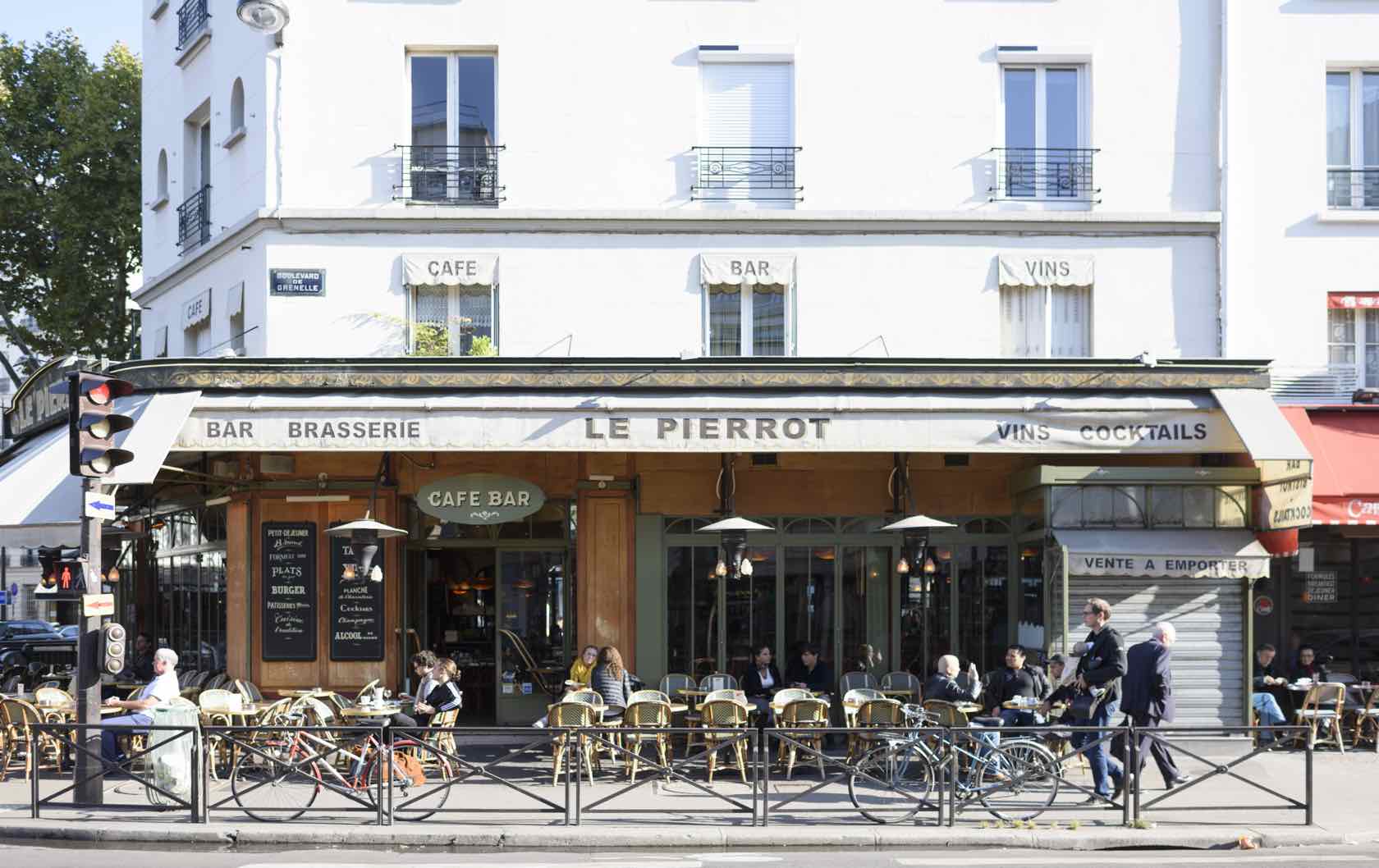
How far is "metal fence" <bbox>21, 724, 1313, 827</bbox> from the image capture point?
11219 mm

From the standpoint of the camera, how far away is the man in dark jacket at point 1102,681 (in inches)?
465

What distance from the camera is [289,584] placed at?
1694 centimetres

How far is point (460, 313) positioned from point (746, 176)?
388 centimetres

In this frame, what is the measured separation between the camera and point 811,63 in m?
17.0

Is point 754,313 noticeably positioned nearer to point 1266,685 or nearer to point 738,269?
point 738,269

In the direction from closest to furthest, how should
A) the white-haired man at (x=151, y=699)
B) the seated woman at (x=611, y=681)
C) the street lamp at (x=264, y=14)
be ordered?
the white-haired man at (x=151, y=699)
the seated woman at (x=611, y=681)
the street lamp at (x=264, y=14)

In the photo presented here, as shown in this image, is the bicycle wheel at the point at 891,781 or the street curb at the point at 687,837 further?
the bicycle wheel at the point at 891,781

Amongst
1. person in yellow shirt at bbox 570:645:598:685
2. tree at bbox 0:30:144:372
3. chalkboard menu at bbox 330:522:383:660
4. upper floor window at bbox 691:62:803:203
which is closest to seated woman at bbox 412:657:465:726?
person in yellow shirt at bbox 570:645:598:685

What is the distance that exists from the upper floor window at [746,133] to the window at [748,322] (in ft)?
3.80

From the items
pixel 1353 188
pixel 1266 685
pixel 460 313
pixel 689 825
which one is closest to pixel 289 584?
pixel 460 313

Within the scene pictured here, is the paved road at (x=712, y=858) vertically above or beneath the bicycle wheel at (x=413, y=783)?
beneath

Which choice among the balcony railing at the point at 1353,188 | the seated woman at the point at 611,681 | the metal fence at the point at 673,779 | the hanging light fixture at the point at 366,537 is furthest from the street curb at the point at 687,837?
the balcony railing at the point at 1353,188

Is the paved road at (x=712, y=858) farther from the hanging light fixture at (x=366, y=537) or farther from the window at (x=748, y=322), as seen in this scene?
the window at (x=748, y=322)

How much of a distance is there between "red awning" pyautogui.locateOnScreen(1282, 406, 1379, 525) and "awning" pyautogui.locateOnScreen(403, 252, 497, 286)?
9785 millimetres
